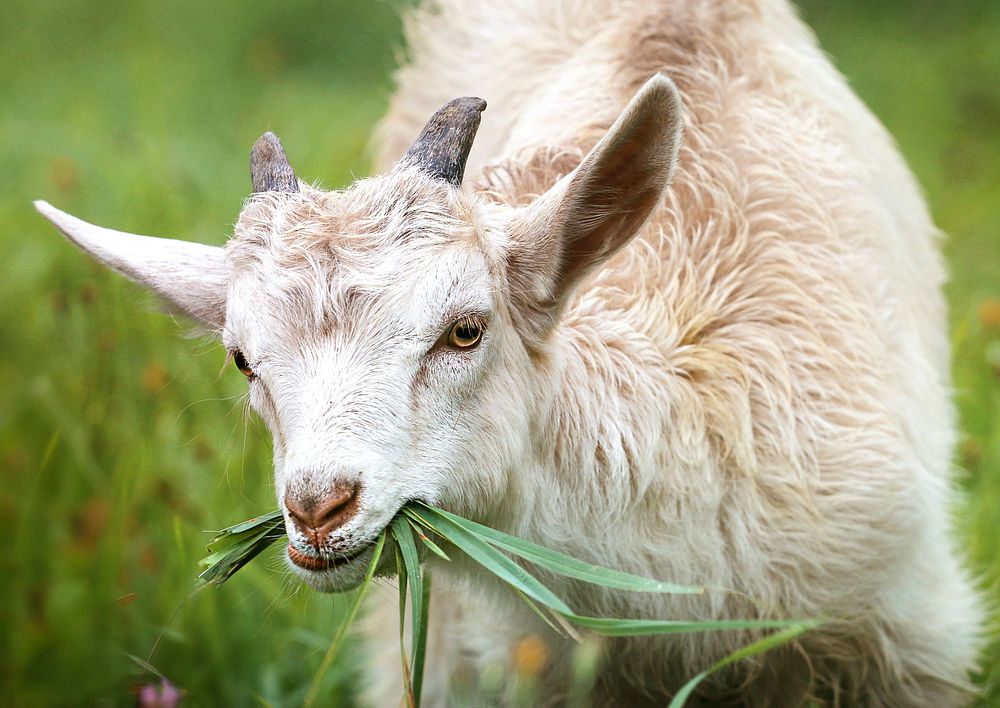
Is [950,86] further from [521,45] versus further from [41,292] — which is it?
[41,292]

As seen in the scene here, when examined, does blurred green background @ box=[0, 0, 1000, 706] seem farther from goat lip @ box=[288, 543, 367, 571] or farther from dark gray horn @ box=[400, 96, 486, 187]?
dark gray horn @ box=[400, 96, 486, 187]

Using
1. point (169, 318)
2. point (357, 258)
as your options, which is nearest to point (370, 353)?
point (357, 258)

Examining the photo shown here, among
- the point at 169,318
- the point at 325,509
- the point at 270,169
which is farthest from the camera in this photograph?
the point at 169,318

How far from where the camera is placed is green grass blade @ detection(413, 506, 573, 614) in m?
2.81

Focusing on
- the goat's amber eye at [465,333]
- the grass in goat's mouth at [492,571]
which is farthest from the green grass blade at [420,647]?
the goat's amber eye at [465,333]

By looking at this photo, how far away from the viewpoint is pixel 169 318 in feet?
20.6

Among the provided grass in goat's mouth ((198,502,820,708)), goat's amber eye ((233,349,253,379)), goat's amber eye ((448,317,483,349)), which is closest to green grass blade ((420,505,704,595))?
grass in goat's mouth ((198,502,820,708))

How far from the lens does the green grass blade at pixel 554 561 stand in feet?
9.27

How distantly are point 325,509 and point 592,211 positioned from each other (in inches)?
37.7

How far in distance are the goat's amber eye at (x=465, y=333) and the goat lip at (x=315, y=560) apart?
0.51 m

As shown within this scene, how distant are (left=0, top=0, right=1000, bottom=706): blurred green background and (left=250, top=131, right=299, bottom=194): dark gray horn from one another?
22.8 inches

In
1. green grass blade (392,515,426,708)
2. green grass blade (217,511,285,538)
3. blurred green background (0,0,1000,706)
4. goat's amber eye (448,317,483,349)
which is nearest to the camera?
green grass blade (392,515,426,708)

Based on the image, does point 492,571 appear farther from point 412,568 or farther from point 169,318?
point 169,318

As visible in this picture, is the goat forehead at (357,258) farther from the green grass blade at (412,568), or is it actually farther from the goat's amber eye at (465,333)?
the green grass blade at (412,568)
